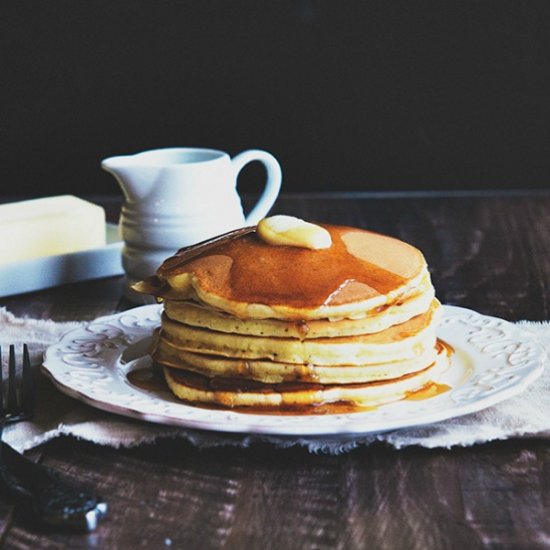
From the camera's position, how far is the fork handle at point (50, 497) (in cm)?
84

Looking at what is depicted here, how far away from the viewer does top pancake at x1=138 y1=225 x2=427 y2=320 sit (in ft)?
3.36

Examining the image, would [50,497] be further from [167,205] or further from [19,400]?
[167,205]

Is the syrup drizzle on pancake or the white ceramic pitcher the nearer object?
the syrup drizzle on pancake

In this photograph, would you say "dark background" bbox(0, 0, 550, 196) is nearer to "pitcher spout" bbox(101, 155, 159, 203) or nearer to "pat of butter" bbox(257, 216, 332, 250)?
"pitcher spout" bbox(101, 155, 159, 203)

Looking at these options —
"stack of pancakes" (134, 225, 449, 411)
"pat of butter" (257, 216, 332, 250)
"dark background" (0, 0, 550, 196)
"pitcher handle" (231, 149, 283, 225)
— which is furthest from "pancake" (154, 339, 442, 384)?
"dark background" (0, 0, 550, 196)

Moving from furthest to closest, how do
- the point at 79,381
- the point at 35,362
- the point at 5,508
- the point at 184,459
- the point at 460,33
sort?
1. the point at 460,33
2. the point at 35,362
3. the point at 79,381
4. the point at 184,459
5. the point at 5,508

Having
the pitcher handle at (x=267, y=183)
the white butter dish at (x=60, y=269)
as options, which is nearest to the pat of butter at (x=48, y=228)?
the white butter dish at (x=60, y=269)

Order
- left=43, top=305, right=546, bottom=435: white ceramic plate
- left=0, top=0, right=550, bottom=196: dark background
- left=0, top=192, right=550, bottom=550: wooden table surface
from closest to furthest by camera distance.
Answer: left=0, top=192, right=550, bottom=550: wooden table surface → left=43, top=305, right=546, bottom=435: white ceramic plate → left=0, top=0, right=550, bottom=196: dark background

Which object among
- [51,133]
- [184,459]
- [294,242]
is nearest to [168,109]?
[51,133]

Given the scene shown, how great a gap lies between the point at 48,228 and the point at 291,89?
3.47 feet

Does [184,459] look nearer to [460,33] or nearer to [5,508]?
[5,508]

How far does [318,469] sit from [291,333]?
0.13 meters

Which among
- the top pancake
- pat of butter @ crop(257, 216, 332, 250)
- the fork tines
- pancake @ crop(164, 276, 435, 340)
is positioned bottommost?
the fork tines

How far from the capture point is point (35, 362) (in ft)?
4.29
